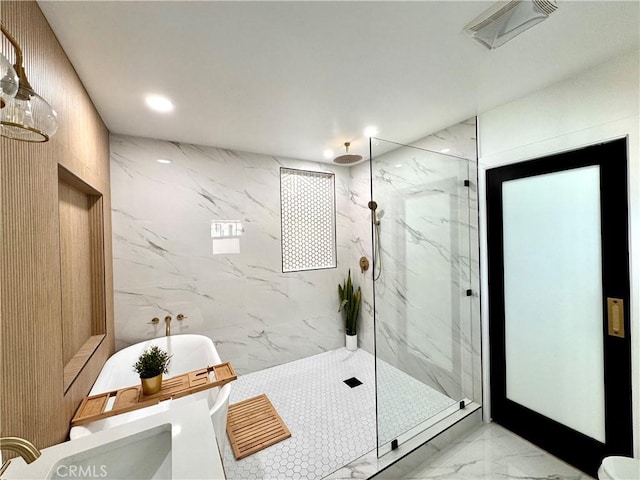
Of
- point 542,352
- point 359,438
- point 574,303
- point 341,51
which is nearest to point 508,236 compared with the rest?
point 574,303

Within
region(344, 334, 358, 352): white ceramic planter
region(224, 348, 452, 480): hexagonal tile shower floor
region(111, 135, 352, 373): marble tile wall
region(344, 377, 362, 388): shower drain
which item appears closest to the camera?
region(224, 348, 452, 480): hexagonal tile shower floor

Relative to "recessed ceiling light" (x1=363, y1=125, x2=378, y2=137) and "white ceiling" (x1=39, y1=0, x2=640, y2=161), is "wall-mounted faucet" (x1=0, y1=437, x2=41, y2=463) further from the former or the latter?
"recessed ceiling light" (x1=363, y1=125, x2=378, y2=137)

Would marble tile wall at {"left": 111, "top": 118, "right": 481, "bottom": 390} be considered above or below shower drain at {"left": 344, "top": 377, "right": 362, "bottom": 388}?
above

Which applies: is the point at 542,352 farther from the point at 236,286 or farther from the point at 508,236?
the point at 236,286

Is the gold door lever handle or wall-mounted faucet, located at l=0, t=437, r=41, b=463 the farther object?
the gold door lever handle

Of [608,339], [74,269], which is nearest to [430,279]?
[608,339]

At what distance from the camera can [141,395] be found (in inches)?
61.9

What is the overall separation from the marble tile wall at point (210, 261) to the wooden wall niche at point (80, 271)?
34cm

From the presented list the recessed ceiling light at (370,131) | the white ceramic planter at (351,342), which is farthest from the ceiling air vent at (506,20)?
the white ceramic planter at (351,342)

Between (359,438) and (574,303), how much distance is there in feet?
5.81

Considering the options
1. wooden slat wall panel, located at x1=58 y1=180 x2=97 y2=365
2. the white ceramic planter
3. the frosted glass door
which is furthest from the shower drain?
wooden slat wall panel, located at x1=58 y1=180 x2=97 y2=365

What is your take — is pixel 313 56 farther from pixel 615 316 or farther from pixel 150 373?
pixel 615 316

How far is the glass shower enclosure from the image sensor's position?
2275mm

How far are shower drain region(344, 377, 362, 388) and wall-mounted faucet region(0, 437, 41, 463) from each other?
2.51 meters
